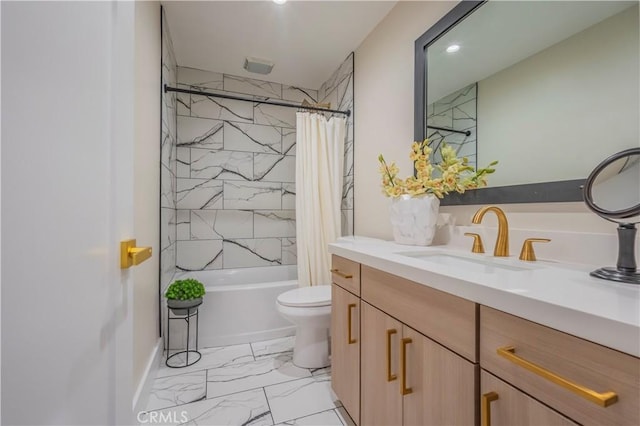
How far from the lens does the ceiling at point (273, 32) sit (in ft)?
6.55

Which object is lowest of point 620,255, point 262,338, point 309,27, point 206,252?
point 262,338

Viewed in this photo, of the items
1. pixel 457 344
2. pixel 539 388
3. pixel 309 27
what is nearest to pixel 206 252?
pixel 309 27

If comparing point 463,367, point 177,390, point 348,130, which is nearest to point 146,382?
point 177,390

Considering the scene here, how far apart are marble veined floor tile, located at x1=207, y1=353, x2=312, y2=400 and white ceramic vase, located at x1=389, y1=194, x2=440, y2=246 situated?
3.88 feet

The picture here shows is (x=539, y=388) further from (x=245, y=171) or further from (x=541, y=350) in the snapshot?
(x=245, y=171)

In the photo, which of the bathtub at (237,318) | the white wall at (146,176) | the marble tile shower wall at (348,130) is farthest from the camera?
the marble tile shower wall at (348,130)

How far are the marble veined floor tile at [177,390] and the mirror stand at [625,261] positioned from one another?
1.93 m

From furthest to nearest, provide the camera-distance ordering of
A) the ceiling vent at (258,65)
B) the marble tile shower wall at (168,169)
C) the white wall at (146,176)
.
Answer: the ceiling vent at (258,65)
the marble tile shower wall at (168,169)
the white wall at (146,176)

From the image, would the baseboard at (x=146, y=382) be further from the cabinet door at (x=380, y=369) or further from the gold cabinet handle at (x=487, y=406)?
the gold cabinet handle at (x=487, y=406)

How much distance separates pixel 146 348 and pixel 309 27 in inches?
100

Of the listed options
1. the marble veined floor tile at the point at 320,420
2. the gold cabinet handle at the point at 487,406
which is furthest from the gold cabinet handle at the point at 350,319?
the gold cabinet handle at the point at 487,406

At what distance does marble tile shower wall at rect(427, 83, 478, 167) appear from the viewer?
1.38 m

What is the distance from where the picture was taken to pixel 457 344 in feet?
2.44

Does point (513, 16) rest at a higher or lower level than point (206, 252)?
higher
